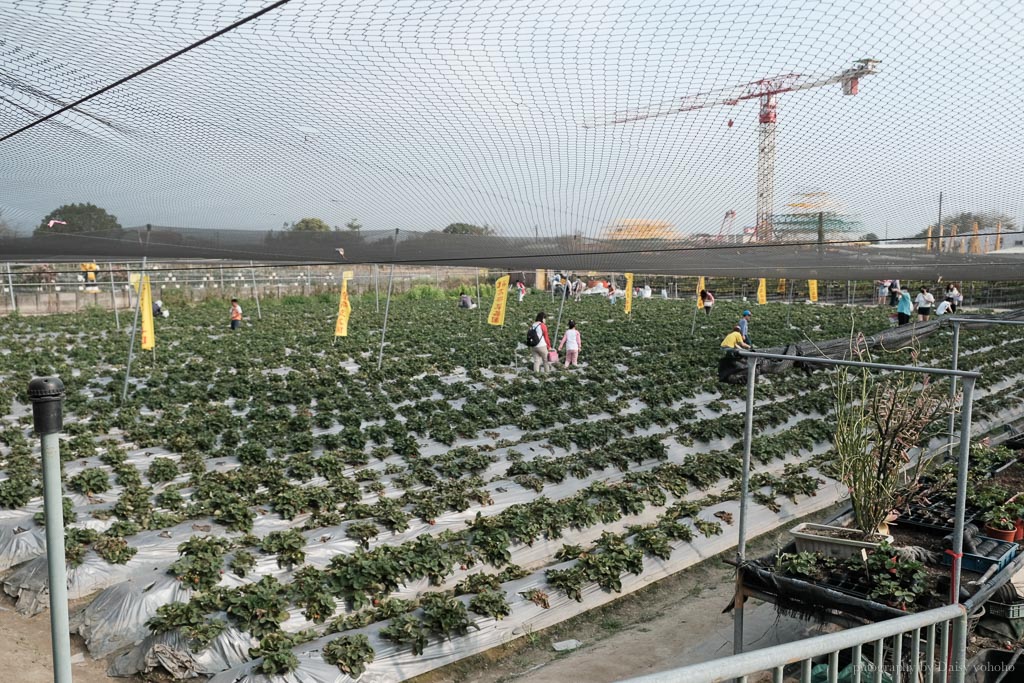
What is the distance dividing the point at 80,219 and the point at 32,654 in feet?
10.9

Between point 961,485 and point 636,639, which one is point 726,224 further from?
point 636,639

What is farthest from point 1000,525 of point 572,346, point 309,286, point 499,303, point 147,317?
point 309,286

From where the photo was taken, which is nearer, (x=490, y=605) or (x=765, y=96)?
(x=765, y=96)

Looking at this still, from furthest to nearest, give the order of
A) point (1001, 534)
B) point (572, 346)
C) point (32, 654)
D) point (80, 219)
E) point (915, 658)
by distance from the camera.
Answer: point (572, 346) < point (80, 219) < point (1001, 534) < point (32, 654) < point (915, 658)

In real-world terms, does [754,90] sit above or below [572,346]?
above

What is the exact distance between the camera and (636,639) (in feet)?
19.2

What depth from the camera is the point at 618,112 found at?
4.53 meters

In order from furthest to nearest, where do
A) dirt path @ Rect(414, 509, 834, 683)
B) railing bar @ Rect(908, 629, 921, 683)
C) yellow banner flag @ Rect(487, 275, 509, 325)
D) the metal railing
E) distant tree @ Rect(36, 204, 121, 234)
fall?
1. yellow banner flag @ Rect(487, 275, 509, 325)
2. distant tree @ Rect(36, 204, 121, 234)
3. dirt path @ Rect(414, 509, 834, 683)
4. railing bar @ Rect(908, 629, 921, 683)
5. the metal railing

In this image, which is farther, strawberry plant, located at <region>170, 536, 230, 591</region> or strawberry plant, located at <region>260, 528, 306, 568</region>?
strawberry plant, located at <region>260, 528, 306, 568</region>

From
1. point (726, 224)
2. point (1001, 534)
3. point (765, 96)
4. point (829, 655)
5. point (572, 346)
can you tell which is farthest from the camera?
point (572, 346)

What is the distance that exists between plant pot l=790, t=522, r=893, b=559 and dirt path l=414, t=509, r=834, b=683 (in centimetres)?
59

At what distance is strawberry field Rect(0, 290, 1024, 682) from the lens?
5.56 meters

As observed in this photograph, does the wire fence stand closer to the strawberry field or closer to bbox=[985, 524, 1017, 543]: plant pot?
the strawberry field

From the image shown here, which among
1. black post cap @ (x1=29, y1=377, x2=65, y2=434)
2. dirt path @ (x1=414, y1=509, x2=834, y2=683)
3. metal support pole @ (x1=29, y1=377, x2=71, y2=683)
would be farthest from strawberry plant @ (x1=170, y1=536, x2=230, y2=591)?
black post cap @ (x1=29, y1=377, x2=65, y2=434)
